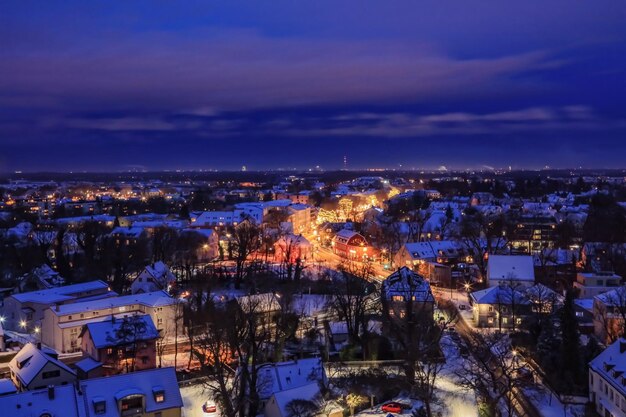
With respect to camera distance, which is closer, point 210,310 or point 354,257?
point 210,310

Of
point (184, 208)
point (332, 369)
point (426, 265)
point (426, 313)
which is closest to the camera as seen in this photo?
point (332, 369)

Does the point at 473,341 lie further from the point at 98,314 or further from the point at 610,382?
the point at 98,314

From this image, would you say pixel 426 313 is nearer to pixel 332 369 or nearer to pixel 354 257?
pixel 332 369

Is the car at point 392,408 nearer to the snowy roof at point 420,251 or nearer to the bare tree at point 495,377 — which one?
the bare tree at point 495,377

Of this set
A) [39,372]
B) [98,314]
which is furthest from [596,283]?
[39,372]

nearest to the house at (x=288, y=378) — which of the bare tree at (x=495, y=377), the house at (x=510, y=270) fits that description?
the bare tree at (x=495, y=377)

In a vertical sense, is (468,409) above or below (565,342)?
below

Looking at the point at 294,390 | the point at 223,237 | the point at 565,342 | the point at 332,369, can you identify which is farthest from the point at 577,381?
the point at 223,237
